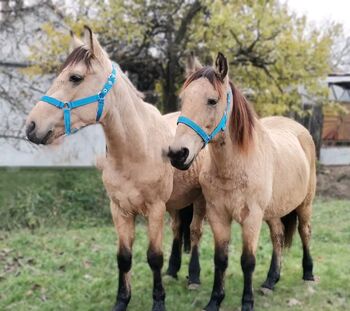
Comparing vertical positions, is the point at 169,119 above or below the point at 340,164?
above

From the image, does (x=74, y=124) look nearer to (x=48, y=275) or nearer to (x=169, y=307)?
(x=169, y=307)

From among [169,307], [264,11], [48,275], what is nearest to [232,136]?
[169,307]

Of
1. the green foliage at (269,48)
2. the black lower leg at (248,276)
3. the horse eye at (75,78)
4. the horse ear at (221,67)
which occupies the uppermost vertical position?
the green foliage at (269,48)

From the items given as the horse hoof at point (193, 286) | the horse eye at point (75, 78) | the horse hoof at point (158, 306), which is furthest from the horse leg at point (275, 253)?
the horse eye at point (75, 78)

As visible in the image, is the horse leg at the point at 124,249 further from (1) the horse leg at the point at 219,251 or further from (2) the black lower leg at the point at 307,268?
(2) the black lower leg at the point at 307,268

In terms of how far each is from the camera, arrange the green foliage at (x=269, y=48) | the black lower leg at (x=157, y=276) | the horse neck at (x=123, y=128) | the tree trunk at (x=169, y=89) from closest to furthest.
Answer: the horse neck at (x=123, y=128) < the black lower leg at (x=157, y=276) < the green foliage at (x=269, y=48) < the tree trunk at (x=169, y=89)

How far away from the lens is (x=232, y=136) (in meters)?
3.49

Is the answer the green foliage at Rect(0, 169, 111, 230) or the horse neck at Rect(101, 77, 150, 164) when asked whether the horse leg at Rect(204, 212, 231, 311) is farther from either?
the green foliage at Rect(0, 169, 111, 230)

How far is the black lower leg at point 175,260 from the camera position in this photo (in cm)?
481

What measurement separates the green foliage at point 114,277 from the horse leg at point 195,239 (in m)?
0.10

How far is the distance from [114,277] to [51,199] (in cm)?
501

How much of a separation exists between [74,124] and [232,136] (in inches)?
47.2

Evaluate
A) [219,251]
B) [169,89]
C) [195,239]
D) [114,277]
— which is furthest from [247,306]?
[169,89]

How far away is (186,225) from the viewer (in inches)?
190
